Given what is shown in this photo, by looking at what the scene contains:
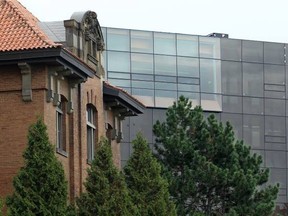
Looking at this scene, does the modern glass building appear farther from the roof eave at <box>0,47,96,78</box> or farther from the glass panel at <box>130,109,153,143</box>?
the roof eave at <box>0,47,96,78</box>

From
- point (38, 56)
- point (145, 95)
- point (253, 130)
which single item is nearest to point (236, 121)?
point (253, 130)

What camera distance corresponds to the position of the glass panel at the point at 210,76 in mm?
62000

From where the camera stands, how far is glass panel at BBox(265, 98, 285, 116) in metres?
63.4

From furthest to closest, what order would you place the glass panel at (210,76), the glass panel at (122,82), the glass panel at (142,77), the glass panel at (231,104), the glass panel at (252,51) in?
the glass panel at (252,51)
the glass panel at (231,104)
the glass panel at (210,76)
the glass panel at (142,77)
the glass panel at (122,82)

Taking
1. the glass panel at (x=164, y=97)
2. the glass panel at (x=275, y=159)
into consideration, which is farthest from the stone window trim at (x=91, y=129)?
the glass panel at (x=275, y=159)

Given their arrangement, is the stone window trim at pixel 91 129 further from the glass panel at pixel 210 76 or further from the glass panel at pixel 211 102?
the glass panel at pixel 210 76

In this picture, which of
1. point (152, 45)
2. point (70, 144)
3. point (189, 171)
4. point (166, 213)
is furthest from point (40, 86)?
point (152, 45)

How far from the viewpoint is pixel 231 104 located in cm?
6244

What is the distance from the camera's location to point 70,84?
30.3 metres

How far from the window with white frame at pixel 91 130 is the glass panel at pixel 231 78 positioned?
98.0 feet

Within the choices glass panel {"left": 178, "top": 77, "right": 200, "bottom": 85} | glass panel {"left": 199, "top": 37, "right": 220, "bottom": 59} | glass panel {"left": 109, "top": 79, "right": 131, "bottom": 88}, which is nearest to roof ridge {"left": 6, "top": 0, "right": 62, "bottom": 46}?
glass panel {"left": 109, "top": 79, "right": 131, "bottom": 88}

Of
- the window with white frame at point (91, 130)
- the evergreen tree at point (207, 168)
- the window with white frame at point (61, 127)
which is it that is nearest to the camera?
the window with white frame at point (61, 127)

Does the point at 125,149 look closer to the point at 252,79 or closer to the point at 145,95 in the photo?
the point at 145,95

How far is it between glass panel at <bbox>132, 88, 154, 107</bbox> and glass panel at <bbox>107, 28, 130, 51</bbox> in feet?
8.10
